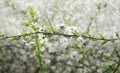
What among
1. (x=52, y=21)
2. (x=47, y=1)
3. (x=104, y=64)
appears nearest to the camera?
(x=104, y=64)

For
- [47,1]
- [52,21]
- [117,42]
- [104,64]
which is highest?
[47,1]

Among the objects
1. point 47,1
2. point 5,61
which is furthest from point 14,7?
point 5,61

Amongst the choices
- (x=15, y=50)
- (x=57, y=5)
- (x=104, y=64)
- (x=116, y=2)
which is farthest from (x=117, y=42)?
(x=15, y=50)

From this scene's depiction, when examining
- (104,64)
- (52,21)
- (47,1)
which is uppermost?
(47,1)

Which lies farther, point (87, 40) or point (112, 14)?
point (112, 14)

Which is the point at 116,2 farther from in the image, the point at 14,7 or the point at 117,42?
the point at 14,7

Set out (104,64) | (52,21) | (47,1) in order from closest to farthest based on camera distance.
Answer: (104,64) < (52,21) < (47,1)

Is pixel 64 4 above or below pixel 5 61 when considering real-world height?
above

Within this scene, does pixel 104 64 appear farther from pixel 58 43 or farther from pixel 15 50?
pixel 15 50

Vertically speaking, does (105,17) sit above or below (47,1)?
below
